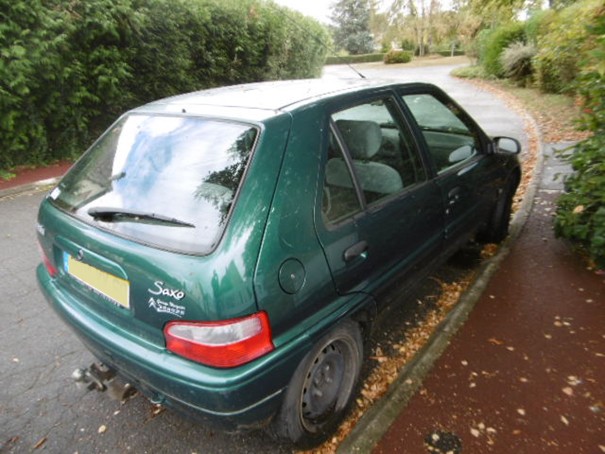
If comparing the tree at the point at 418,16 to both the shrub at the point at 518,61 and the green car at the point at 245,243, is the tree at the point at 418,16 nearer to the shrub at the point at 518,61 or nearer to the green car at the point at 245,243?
the shrub at the point at 518,61

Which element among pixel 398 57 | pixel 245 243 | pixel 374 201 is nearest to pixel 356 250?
pixel 374 201

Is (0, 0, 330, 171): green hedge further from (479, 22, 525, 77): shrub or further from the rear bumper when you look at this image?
(479, 22, 525, 77): shrub

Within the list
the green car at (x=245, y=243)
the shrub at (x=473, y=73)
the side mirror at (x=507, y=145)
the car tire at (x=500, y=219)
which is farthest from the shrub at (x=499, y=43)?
the green car at (x=245, y=243)

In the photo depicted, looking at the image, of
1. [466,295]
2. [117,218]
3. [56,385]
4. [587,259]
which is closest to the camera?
[117,218]

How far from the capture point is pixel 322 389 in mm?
2137

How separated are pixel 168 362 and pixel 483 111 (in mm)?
11694

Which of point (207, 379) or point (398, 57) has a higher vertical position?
point (398, 57)

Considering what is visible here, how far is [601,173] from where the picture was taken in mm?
3377

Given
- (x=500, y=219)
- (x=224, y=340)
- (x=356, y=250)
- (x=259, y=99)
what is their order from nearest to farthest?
(x=224, y=340) → (x=356, y=250) → (x=259, y=99) → (x=500, y=219)

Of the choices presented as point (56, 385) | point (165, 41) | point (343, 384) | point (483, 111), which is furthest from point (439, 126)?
point (483, 111)

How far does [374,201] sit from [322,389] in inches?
40.4

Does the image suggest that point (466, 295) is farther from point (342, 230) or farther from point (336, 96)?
point (336, 96)

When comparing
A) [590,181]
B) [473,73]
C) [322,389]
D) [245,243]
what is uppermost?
[245,243]

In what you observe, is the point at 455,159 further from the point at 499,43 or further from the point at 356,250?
the point at 499,43
